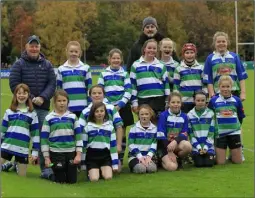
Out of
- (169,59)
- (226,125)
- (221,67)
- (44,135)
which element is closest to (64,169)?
(44,135)

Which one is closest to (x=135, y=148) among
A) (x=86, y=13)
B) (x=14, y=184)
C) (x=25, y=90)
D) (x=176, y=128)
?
(x=176, y=128)

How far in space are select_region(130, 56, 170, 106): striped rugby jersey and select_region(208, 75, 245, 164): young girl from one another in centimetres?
99

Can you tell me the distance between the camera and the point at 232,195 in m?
7.00

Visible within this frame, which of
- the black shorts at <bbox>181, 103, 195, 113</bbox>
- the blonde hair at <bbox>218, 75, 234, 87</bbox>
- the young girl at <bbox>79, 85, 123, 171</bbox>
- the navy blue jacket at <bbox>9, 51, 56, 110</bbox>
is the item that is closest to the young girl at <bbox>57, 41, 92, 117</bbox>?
the young girl at <bbox>79, 85, 123, 171</bbox>

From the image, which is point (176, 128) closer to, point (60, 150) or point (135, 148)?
point (135, 148)

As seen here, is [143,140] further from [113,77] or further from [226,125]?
[226,125]

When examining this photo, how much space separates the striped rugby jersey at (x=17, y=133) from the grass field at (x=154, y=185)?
37 cm

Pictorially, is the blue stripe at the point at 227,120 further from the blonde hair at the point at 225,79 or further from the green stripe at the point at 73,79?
the green stripe at the point at 73,79

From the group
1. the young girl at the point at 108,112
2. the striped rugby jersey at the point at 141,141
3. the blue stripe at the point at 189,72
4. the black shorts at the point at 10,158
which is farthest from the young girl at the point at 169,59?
the black shorts at the point at 10,158

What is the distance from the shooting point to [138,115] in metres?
9.17

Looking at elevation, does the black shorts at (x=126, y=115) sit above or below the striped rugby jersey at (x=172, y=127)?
above

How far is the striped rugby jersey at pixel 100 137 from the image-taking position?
8.45m

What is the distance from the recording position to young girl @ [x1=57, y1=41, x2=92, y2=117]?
8828mm

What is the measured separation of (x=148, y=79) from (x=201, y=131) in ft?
4.22
